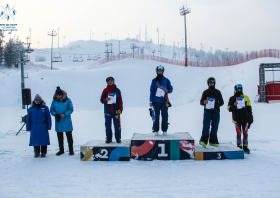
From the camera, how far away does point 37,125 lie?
6215mm

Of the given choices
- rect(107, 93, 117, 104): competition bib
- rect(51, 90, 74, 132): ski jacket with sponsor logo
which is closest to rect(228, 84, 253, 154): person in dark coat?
→ rect(107, 93, 117, 104): competition bib

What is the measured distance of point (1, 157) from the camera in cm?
606

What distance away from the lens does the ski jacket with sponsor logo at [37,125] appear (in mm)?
6176

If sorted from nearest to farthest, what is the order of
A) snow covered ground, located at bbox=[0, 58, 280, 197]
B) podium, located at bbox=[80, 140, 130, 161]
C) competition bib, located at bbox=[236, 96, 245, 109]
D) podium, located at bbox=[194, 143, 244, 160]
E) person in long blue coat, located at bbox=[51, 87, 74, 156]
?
snow covered ground, located at bbox=[0, 58, 280, 197] → podium, located at bbox=[194, 143, 244, 160] → podium, located at bbox=[80, 140, 130, 161] → competition bib, located at bbox=[236, 96, 245, 109] → person in long blue coat, located at bbox=[51, 87, 74, 156]

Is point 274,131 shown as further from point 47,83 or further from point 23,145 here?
point 47,83

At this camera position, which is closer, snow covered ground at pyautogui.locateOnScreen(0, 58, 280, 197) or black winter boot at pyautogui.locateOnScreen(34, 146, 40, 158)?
snow covered ground at pyautogui.locateOnScreen(0, 58, 280, 197)

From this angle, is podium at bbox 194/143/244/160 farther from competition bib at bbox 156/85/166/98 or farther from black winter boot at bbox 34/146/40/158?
black winter boot at bbox 34/146/40/158

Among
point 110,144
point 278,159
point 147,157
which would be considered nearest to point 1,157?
A: point 110,144

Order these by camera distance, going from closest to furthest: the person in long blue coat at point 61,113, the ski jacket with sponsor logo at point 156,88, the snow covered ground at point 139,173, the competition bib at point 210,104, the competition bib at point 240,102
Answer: the snow covered ground at point 139,173 → the competition bib at point 210,104 → the competition bib at point 240,102 → the person in long blue coat at point 61,113 → the ski jacket with sponsor logo at point 156,88

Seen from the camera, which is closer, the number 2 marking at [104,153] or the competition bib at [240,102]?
the number 2 marking at [104,153]

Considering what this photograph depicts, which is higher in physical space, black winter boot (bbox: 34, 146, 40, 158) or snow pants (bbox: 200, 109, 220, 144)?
snow pants (bbox: 200, 109, 220, 144)

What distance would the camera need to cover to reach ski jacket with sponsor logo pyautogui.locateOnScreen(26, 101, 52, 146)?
20.3 ft

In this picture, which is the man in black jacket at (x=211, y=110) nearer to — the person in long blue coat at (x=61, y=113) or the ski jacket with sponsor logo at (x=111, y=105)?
the ski jacket with sponsor logo at (x=111, y=105)

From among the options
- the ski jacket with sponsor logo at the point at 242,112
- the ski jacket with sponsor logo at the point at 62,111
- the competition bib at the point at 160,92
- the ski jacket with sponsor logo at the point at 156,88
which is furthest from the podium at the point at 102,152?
the ski jacket with sponsor logo at the point at 242,112
